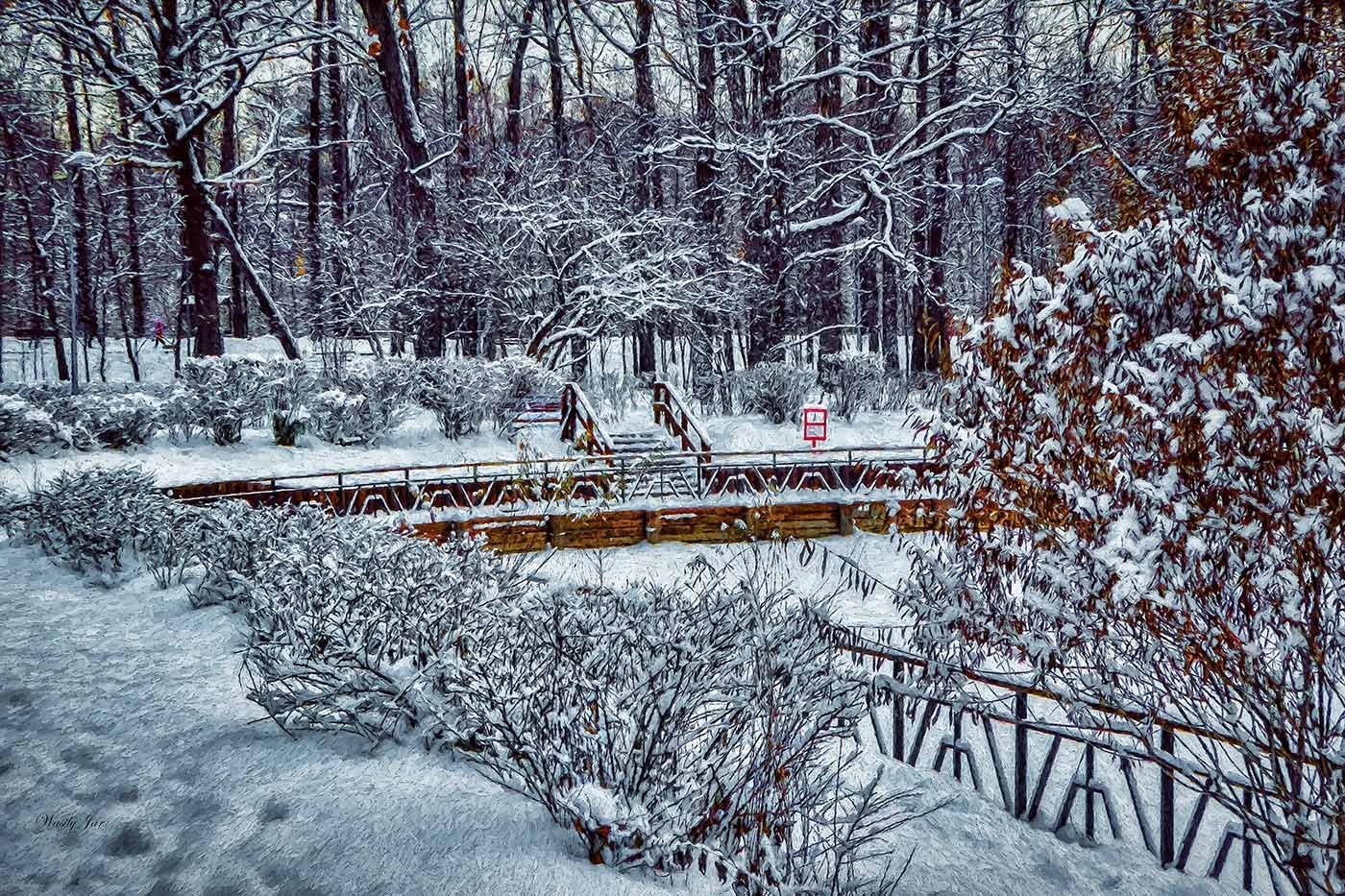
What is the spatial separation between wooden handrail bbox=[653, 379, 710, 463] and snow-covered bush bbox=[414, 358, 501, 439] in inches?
124

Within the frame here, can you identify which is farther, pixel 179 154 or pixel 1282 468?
pixel 179 154

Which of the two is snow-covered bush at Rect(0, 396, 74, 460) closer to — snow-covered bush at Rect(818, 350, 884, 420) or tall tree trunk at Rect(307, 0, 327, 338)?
tall tree trunk at Rect(307, 0, 327, 338)

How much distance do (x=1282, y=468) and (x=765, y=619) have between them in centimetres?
243

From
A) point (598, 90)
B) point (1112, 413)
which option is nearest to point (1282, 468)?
point (1112, 413)

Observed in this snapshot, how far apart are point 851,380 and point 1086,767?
12.6 m

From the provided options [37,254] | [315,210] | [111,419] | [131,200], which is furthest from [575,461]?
[131,200]

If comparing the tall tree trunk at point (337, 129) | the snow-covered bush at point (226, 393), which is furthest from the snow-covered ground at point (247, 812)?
the tall tree trunk at point (337, 129)

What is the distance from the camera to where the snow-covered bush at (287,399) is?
13109 mm

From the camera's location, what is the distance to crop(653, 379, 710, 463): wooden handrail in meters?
14.1

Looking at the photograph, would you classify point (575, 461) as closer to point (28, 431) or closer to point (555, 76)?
point (28, 431)

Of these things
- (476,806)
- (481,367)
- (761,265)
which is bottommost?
(476,806)

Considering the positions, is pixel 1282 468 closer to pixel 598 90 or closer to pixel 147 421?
pixel 147 421

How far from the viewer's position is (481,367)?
14.7 m

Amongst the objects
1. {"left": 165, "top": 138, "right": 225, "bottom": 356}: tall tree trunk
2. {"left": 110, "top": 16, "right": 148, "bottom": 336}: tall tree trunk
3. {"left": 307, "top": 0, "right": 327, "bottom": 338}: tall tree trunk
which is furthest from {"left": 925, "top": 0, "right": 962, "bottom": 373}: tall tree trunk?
{"left": 110, "top": 16, "right": 148, "bottom": 336}: tall tree trunk
